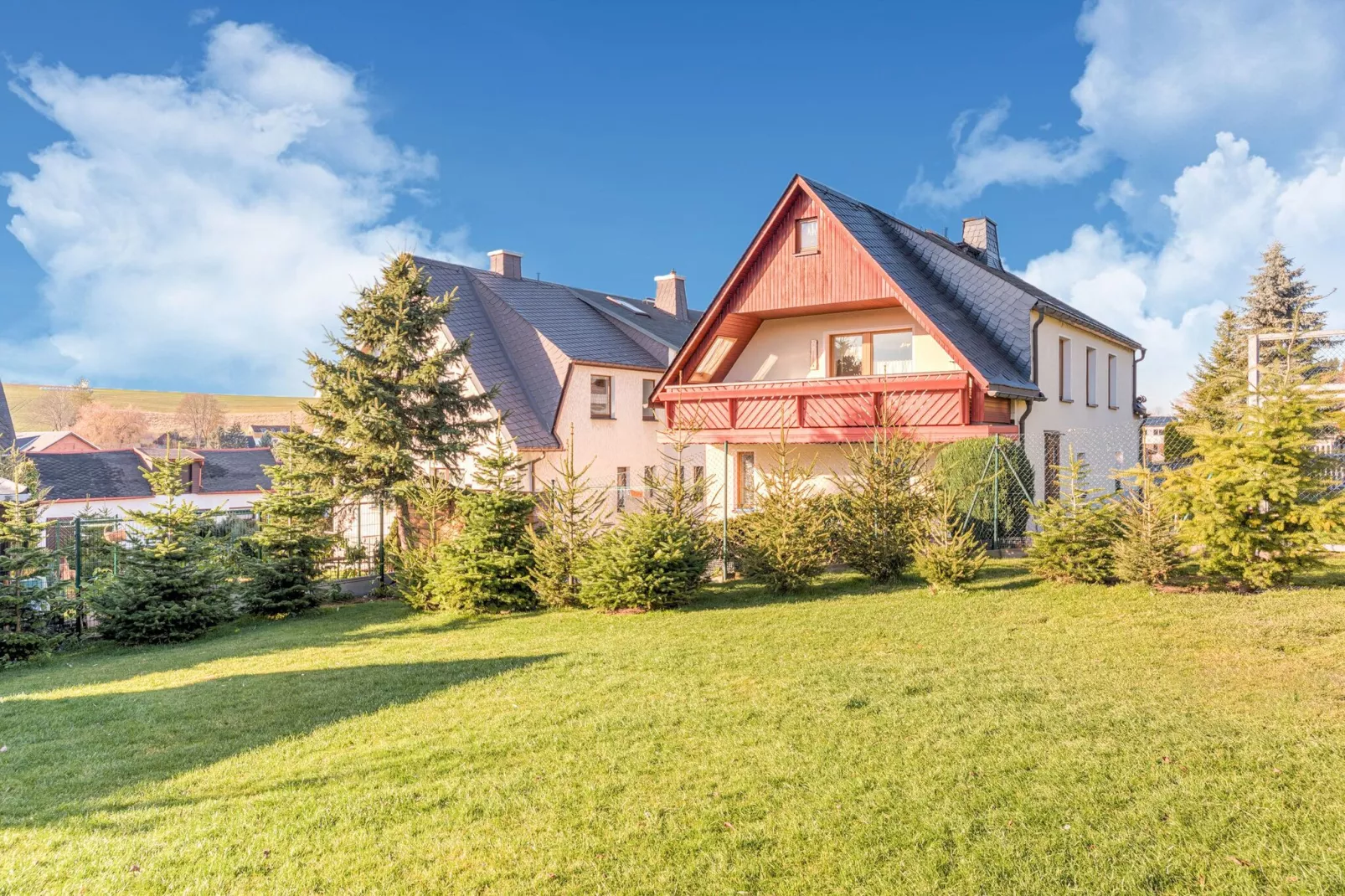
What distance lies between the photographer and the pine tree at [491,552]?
43.3 feet

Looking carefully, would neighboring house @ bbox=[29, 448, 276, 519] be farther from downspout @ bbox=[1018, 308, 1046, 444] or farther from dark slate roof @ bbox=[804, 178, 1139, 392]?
downspout @ bbox=[1018, 308, 1046, 444]

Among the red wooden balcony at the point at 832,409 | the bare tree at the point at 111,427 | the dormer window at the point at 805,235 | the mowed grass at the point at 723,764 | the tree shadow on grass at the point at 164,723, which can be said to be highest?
the dormer window at the point at 805,235

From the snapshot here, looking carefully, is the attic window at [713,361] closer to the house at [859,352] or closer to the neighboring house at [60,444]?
the house at [859,352]

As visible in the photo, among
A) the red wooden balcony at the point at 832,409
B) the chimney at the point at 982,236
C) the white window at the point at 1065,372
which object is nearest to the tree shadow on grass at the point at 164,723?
the red wooden balcony at the point at 832,409

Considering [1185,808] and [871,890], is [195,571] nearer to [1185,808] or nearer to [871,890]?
[871,890]

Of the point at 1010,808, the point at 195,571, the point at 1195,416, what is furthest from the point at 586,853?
the point at 1195,416

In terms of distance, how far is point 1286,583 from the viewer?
11.6 metres

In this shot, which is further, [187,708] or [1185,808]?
[187,708]

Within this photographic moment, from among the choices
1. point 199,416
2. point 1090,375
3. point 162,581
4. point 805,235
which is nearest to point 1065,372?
point 1090,375

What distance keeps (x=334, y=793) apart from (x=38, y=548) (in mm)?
9525

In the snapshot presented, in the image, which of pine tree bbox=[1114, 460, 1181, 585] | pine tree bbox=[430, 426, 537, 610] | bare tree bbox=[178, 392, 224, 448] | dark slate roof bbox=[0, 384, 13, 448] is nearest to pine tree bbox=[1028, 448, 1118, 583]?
pine tree bbox=[1114, 460, 1181, 585]

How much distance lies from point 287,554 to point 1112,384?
2201cm

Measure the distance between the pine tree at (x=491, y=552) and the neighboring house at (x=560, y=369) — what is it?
26.8ft

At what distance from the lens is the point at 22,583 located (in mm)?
12031
